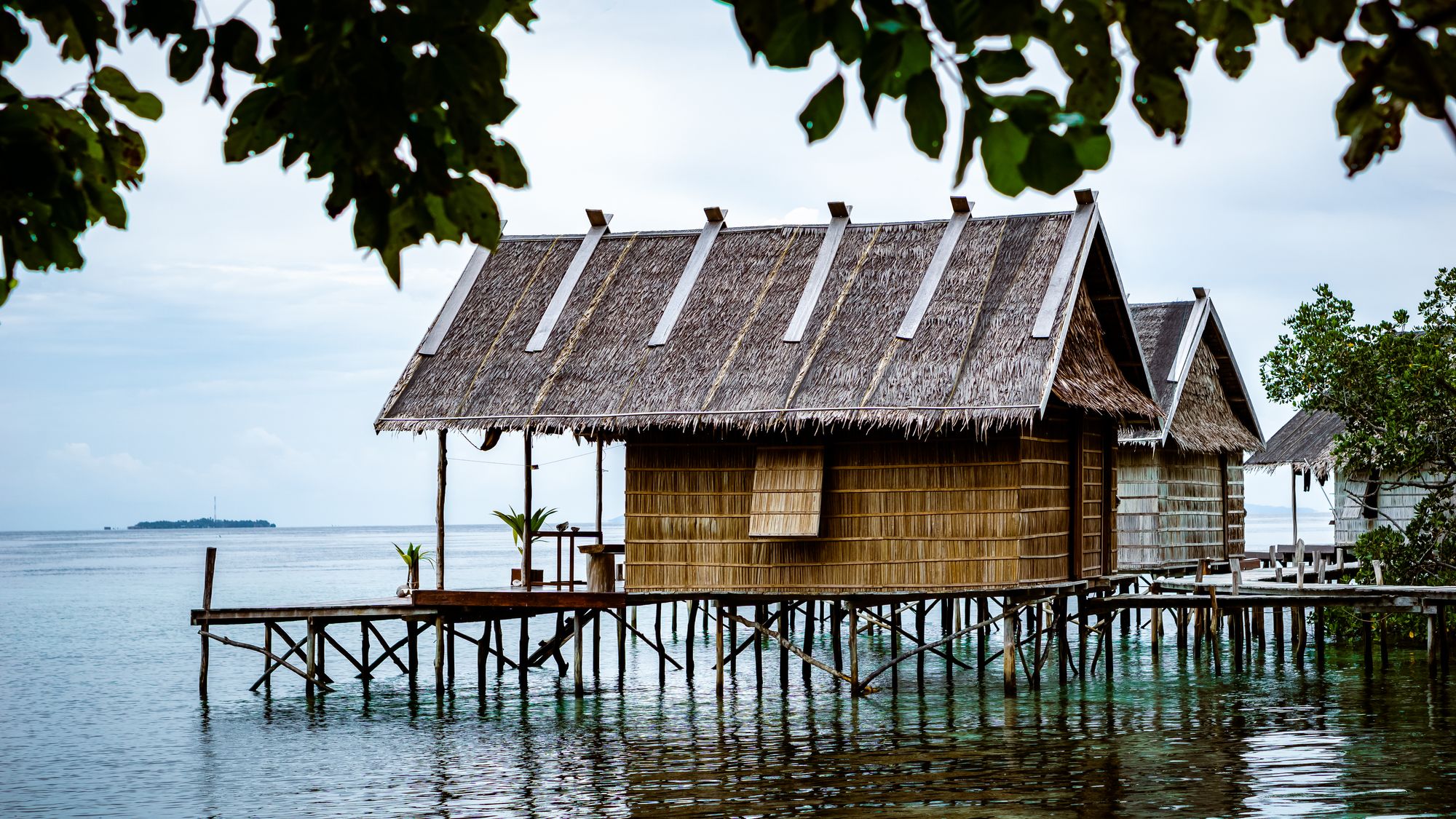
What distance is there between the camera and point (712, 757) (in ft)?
45.6

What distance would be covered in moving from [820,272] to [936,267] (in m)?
1.38

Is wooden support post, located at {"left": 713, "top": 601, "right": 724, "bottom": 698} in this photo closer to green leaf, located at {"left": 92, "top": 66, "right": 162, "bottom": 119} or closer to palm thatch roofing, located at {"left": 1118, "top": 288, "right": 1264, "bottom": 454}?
palm thatch roofing, located at {"left": 1118, "top": 288, "right": 1264, "bottom": 454}

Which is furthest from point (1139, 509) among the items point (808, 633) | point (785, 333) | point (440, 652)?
point (440, 652)

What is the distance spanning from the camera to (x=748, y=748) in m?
14.4

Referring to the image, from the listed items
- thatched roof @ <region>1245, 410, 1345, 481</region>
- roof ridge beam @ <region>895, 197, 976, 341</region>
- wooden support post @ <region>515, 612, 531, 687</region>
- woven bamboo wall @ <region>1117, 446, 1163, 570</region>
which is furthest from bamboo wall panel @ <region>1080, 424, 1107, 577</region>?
thatched roof @ <region>1245, 410, 1345, 481</region>

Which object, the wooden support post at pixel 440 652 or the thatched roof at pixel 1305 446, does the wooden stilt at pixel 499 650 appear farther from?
the thatched roof at pixel 1305 446

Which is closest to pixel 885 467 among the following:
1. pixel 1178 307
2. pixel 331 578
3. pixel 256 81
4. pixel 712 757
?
pixel 712 757

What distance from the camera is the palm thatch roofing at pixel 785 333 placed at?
51.5 feet

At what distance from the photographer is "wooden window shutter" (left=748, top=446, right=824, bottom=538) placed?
51.6 ft

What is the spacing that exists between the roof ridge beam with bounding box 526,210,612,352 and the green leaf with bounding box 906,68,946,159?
50.1ft

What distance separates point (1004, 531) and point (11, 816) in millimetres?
9544

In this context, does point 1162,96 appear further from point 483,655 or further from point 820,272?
point 483,655

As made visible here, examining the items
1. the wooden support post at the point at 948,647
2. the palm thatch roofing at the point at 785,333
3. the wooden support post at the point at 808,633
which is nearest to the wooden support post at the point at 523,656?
the palm thatch roofing at the point at 785,333

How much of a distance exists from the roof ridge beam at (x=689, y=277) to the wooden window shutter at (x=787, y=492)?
6.98 feet
